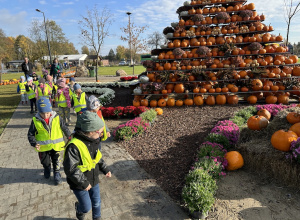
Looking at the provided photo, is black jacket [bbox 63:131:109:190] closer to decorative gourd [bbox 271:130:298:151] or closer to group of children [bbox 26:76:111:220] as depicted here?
group of children [bbox 26:76:111:220]

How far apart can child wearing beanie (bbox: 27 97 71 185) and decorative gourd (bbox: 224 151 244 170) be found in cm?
339

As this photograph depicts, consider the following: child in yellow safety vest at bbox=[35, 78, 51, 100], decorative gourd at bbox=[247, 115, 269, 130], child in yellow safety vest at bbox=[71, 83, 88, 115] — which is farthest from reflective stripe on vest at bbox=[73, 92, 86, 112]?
decorative gourd at bbox=[247, 115, 269, 130]

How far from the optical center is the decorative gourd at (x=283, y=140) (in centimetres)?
375

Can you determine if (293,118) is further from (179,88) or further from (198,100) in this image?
(179,88)

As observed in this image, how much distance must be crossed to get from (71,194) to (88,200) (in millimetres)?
1257

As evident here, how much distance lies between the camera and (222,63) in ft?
32.5

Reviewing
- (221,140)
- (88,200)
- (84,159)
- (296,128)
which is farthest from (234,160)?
(84,159)

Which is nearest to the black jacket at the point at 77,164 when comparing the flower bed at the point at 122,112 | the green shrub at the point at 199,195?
the green shrub at the point at 199,195

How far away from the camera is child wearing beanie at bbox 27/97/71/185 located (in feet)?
12.9

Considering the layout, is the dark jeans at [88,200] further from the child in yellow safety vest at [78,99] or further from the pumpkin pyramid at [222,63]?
the pumpkin pyramid at [222,63]

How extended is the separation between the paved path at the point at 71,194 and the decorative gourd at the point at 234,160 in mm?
1614

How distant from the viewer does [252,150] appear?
4246mm

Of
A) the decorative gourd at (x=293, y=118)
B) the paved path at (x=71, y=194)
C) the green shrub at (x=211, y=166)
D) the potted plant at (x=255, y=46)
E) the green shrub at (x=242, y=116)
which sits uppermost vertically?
the potted plant at (x=255, y=46)

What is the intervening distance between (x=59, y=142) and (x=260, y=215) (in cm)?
387
